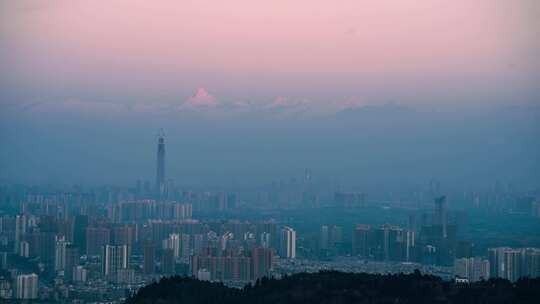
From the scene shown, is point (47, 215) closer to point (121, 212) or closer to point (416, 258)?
point (121, 212)

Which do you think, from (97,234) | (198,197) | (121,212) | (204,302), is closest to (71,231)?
(97,234)

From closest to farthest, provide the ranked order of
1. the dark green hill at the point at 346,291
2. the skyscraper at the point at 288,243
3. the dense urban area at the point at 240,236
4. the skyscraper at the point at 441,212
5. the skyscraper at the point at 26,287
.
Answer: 1. the dark green hill at the point at 346,291
2. the skyscraper at the point at 26,287
3. the dense urban area at the point at 240,236
4. the skyscraper at the point at 288,243
5. the skyscraper at the point at 441,212

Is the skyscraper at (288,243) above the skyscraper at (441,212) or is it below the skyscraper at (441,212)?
below

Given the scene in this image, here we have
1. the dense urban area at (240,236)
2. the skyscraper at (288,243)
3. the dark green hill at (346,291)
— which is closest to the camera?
the dark green hill at (346,291)

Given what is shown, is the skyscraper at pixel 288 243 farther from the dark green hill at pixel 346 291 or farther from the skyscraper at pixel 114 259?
the dark green hill at pixel 346 291

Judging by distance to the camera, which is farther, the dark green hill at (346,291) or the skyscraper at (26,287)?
the skyscraper at (26,287)

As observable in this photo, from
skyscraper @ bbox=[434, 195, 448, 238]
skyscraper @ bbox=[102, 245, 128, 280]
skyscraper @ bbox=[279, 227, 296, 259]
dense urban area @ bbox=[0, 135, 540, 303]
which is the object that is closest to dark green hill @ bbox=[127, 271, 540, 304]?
dense urban area @ bbox=[0, 135, 540, 303]

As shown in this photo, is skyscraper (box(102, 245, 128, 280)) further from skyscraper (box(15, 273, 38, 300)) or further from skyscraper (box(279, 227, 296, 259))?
skyscraper (box(279, 227, 296, 259))

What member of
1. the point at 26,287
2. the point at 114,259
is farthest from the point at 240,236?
the point at 26,287

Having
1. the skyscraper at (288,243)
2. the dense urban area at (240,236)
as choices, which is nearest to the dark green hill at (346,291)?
the dense urban area at (240,236)
